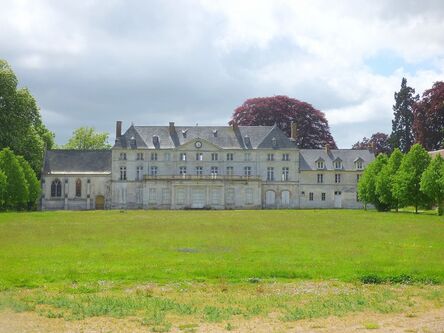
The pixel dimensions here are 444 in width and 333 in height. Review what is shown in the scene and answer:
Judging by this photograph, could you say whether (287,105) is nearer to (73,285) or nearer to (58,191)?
(58,191)

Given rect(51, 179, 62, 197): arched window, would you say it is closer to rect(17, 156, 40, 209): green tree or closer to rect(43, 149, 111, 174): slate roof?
rect(43, 149, 111, 174): slate roof

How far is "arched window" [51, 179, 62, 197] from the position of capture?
67.5 m

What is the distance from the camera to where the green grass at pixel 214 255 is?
15805 millimetres

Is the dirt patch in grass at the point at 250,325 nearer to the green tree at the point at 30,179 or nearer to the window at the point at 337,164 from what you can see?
the green tree at the point at 30,179

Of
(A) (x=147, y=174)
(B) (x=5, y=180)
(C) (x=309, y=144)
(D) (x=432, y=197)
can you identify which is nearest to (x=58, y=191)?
(A) (x=147, y=174)

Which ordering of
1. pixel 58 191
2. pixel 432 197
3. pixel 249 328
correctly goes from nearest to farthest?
pixel 249 328 < pixel 432 197 < pixel 58 191

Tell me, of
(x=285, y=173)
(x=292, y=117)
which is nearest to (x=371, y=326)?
(x=285, y=173)

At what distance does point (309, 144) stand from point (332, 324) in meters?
72.0

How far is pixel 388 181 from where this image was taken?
2080 inches

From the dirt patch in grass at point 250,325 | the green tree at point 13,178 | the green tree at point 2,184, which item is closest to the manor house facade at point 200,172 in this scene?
the green tree at point 13,178

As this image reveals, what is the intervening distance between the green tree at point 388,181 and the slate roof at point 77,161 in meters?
30.0

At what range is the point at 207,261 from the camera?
701 inches

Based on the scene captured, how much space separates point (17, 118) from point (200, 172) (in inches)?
815

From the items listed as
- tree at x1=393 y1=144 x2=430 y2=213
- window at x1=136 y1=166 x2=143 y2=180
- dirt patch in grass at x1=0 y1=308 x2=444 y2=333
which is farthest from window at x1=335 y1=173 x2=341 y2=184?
dirt patch in grass at x1=0 y1=308 x2=444 y2=333
